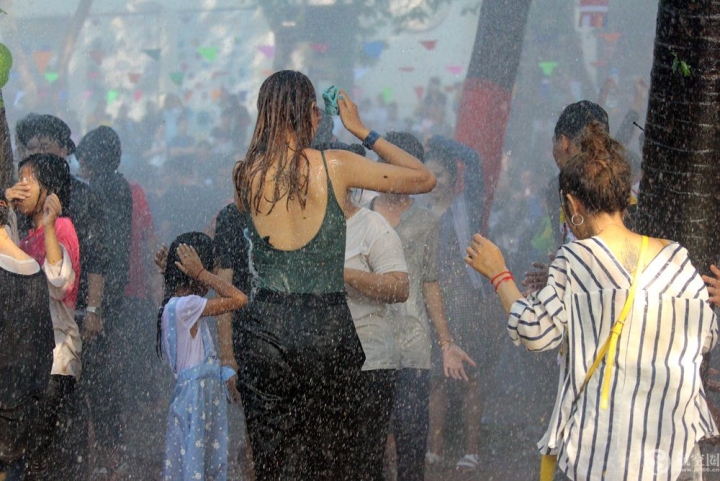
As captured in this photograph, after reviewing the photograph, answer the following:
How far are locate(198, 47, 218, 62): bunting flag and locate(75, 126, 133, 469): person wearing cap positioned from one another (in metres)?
4.81

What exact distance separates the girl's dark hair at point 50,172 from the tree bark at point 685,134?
9.01 ft

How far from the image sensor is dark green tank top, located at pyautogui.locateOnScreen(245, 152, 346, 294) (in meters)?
3.28

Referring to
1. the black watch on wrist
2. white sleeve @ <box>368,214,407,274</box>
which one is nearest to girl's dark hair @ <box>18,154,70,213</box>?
white sleeve @ <box>368,214,407,274</box>

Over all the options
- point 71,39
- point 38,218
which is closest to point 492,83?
point 38,218

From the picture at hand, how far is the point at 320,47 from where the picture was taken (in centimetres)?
1075

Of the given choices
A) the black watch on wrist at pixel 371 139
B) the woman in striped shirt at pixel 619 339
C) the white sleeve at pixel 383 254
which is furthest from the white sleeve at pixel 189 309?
the woman in striped shirt at pixel 619 339

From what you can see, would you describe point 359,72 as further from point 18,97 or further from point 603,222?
point 603,222

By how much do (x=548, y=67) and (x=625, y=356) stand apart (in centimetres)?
832

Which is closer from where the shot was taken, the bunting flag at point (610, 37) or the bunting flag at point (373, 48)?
the bunting flag at point (610, 37)

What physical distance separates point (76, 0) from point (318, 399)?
8.60 metres

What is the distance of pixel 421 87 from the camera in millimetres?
10414

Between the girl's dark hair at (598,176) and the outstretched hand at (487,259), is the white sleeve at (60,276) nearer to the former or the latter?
the outstretched hand at (487,259)

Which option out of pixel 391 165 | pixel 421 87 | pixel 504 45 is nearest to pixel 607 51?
pixel 421 87

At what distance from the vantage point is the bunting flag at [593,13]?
31.4 ft
